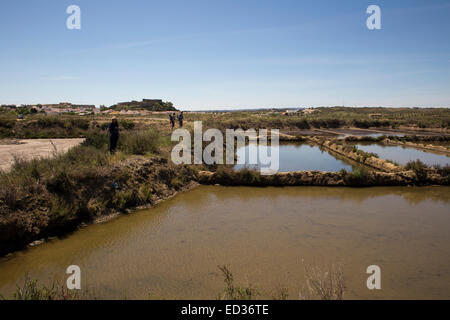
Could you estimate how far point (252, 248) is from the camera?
6094 mm

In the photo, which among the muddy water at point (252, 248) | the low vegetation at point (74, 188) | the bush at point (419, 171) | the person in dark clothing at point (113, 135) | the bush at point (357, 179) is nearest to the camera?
the muddy water at point (252, 248)

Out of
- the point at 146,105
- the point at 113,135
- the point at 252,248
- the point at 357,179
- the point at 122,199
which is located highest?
the point at 146,105

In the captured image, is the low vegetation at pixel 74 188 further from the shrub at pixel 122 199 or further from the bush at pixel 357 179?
the bush at pixel 357 179

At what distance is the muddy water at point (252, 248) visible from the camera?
4.84 metres

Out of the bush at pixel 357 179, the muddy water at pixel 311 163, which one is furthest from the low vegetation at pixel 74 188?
the bush at pixel 357 179

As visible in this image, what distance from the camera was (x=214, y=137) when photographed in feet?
57.1

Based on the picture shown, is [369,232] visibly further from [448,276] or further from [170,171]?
[170,171]

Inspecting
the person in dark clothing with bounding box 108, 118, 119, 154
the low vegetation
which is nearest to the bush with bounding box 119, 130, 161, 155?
the low vegetation

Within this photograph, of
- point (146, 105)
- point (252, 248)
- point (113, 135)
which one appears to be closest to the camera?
point (252, 248)

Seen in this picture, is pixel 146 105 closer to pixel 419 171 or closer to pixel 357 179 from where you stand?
pixel 357 179

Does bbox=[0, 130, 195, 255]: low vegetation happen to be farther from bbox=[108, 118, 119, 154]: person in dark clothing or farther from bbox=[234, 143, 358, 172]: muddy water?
bbox=[234, 143, 358, 172]: muddy water

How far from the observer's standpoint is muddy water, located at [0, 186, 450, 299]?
4.84m

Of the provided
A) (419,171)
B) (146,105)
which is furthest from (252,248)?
(146,105)

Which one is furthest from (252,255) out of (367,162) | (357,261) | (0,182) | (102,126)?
(102,126)
